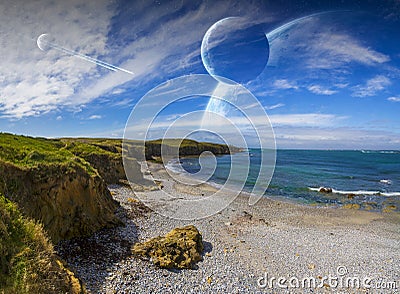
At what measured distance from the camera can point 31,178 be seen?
10.0m

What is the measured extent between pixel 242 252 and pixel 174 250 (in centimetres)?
397

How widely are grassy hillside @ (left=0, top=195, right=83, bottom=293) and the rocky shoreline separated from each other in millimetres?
1898

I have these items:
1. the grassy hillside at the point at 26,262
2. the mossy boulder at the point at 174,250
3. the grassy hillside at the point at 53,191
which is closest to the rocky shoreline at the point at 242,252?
the mossy boulder at the point at 174,250

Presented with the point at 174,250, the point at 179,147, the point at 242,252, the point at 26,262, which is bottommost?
the point at 242,252

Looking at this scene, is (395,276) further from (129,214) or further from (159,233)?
(129,214)

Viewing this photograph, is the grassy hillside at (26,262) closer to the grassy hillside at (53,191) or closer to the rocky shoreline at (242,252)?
the rocky shoreline at (242,252)

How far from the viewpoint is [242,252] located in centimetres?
1237

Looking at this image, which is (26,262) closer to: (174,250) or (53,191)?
(53,191)

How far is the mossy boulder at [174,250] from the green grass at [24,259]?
14.3 feet

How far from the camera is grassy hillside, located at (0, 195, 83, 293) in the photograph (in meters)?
5.09

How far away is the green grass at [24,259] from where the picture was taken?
16.6ft

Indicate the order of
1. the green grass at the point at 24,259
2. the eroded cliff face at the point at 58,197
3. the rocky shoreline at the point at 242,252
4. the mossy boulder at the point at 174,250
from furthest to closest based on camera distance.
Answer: the mossy boulder at the point at 174,250 → the eroded cliff face at the point at 58,197 → the rocky shoreline at the point at 242,252 → the green grass at the point at 24,259

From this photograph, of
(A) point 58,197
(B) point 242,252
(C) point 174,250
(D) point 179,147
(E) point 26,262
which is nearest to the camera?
(E) point 26,262

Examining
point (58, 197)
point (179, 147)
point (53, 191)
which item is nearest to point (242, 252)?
point (58, 197)
